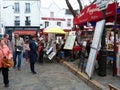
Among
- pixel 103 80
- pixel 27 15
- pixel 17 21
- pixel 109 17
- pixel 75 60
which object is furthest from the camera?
pixel 27 15

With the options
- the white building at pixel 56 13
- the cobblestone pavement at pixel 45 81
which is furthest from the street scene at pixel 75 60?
the white building at pixel 56 13

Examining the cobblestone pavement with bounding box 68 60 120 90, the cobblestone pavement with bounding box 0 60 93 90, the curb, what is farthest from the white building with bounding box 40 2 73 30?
the cobblestone pavement with bounding box 68 60 120 90

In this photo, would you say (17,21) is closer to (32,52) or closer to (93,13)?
(32,52)

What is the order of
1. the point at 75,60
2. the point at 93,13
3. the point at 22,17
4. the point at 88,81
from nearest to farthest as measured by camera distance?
the point at 88,81 → the point at 93,13 → the point at 75,60 → the point at 22,17

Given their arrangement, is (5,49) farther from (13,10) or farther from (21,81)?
(13,10)

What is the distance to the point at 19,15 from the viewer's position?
63188 millimetres

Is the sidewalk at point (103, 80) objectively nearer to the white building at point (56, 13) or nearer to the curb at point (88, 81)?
the curb at point (88, 81)

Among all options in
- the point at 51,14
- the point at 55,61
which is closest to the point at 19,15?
the point at 51,14

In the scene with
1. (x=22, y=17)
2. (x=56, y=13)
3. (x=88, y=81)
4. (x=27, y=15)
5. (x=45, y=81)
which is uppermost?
(x=56, y=13)

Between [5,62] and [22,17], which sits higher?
[22,17]

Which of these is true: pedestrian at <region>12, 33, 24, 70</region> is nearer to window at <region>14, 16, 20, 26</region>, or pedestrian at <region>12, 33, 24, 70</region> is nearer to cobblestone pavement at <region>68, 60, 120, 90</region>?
cobblestone pavement at <region>68, 60, 120, 90</region>

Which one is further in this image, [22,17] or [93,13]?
[22,17]

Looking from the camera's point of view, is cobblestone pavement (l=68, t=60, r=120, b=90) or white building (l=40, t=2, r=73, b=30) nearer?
cobblestone pavement (l=68, t=60, r=120, b=90)

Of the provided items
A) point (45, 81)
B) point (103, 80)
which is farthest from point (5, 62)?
point (103, 80)
